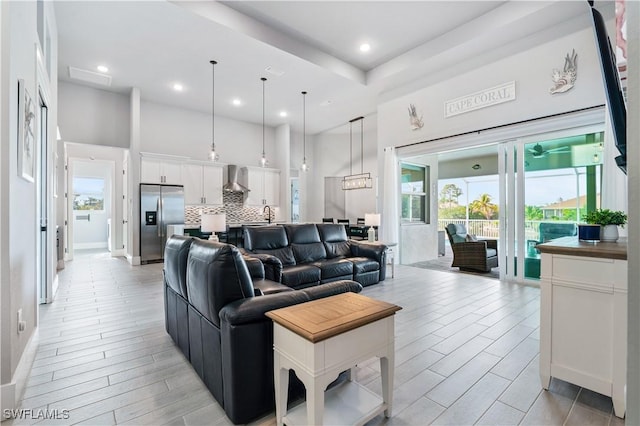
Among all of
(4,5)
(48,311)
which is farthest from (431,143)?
(48,311)

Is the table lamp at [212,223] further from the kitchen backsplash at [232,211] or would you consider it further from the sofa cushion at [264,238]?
the kitchen backsplash at [232,211]

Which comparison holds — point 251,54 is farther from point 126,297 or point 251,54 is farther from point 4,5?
point 126,297

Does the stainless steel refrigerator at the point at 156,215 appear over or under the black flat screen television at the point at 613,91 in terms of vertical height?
under

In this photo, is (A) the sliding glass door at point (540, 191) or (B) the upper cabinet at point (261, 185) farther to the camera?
(B) the upper cabinet at point (261, 185)

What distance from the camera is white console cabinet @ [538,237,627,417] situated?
1.67 metres

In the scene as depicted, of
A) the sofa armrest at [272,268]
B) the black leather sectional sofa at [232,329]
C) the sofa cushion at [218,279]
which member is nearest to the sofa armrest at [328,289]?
the black leather sectional sofa at [232,329]

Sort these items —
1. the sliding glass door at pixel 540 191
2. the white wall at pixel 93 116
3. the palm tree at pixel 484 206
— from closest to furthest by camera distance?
the sliding glass door at pixel 540 191 → the white wall at pixel 93 116 → the palm tree at pixel 484 206

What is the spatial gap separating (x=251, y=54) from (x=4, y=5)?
358 cm

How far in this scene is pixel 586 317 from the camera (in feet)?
5.82

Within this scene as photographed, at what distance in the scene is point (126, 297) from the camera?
157 inches

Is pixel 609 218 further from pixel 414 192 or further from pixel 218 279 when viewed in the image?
pixel 414 192

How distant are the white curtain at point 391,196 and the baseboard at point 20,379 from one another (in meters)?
5.59

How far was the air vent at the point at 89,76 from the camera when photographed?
5.55 meters

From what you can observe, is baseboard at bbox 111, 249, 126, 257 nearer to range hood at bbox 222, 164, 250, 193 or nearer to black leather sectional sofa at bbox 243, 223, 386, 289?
range hood at bbox 222, 164, 250, 193
